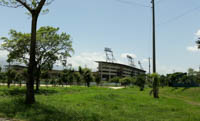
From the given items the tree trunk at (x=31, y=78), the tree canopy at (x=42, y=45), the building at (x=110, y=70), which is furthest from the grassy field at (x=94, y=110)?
the building at (x=110, y=70)

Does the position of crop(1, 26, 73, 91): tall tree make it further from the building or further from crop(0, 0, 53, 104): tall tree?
the building

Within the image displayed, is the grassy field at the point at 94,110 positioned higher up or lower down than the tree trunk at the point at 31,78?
lower down

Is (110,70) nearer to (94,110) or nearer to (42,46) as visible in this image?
(42,46)

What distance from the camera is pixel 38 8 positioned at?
1103cm

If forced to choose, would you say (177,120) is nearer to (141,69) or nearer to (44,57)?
(44,57)

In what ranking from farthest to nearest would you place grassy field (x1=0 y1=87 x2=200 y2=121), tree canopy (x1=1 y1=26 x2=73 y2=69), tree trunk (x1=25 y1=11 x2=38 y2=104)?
tree canopy (x1=1 y1=26 x2=73 y2=69)
tree trunk (x1=25 y1=11 x2=38 y2=104)
grassy field (x1=0 y1=87 x2=200 y2=121)

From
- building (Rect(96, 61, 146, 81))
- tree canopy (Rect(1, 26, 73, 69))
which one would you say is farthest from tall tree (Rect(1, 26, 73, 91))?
building (Rect(96, 61, 146, 81))

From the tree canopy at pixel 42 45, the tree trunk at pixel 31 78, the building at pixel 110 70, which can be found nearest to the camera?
the tree trunk at pixel 31 78

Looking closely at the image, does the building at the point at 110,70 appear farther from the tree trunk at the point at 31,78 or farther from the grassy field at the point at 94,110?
the tree trunk at the point at 31,78

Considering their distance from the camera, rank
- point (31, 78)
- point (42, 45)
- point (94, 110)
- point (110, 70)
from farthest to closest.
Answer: point (110, 70)
point (42, 45)
point (31, 78)
point (94, 110)

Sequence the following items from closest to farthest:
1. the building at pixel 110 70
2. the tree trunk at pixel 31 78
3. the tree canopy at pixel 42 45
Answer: the tree trunk at pixel 31 78, the tree canopy at pixel 42 45, the building at pixel 110 70

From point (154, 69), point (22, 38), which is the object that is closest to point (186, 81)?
point (154, 69)

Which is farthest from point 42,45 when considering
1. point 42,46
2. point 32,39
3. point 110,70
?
point 110,70

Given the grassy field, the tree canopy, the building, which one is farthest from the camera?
the building
